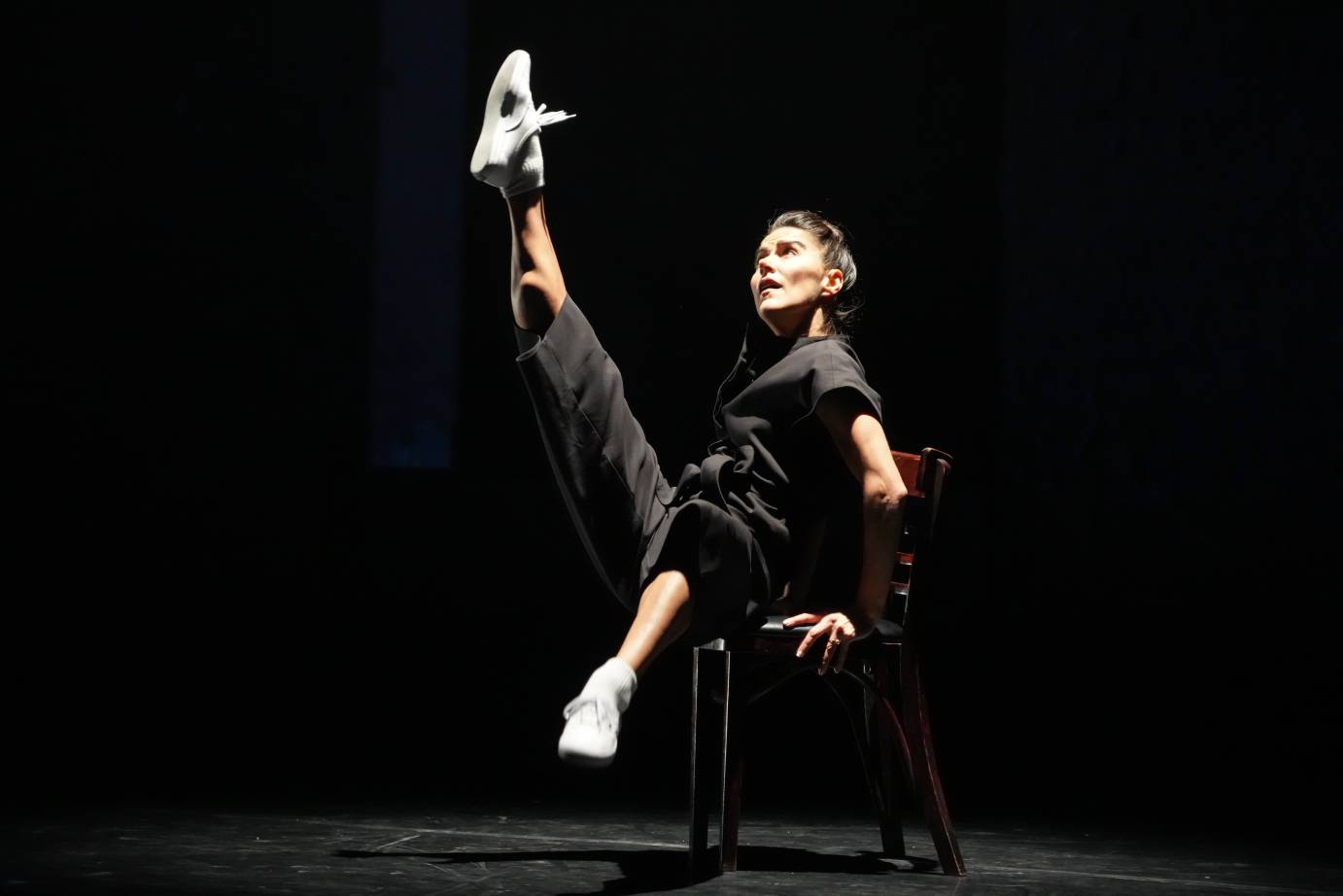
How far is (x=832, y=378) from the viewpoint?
2080mm

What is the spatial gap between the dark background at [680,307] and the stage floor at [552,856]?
1.99 m

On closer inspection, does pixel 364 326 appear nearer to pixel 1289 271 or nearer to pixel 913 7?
pixel 913 7

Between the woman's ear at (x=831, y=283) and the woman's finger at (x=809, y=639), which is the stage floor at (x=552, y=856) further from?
the woman's ear at (x=831, y=283)

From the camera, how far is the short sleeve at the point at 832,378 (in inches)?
81.4

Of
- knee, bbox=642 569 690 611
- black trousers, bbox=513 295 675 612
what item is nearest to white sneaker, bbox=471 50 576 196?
black trousers, bbox=513 295 675 612

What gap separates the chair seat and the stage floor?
311 millimetres

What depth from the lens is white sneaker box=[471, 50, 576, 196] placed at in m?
2.09

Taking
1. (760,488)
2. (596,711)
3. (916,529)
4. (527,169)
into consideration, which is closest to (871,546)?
(916,529)

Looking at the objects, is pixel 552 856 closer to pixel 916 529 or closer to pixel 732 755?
pixel 732 755

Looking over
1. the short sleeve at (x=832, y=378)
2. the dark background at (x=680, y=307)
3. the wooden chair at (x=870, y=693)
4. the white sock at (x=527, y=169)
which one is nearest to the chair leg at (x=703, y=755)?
the wooden chair at (x=870, y=693)

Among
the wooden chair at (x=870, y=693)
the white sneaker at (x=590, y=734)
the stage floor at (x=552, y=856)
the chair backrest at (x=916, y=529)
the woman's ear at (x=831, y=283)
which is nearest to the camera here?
the white sneaker at (x=590, y=734)

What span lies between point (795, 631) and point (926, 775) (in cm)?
27

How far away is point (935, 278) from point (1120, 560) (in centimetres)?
100

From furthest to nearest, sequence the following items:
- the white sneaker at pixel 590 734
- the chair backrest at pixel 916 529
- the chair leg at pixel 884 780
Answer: the chair leg at pixel 884 780 < the chair backrest at pixel 916 529 < the white sneaker at pixel 590 734
